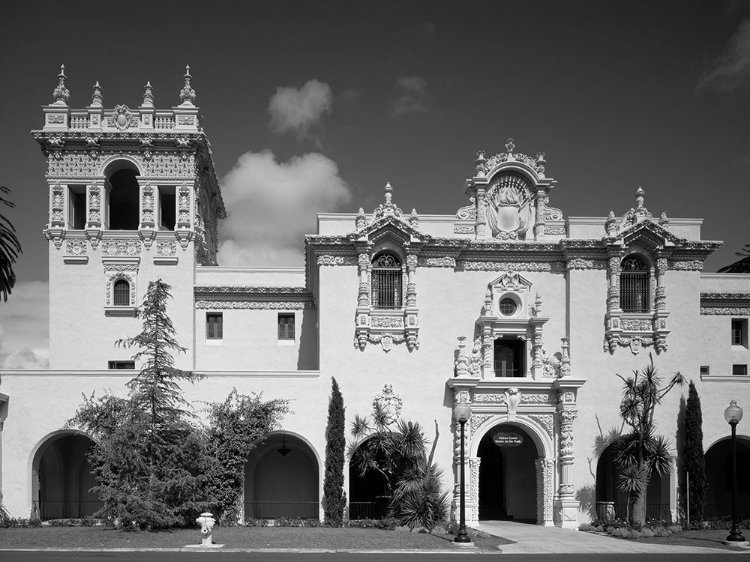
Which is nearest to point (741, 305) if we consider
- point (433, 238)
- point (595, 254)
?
point (595, 254)

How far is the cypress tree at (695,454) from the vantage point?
3406cm

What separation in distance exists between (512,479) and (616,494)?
4.52m

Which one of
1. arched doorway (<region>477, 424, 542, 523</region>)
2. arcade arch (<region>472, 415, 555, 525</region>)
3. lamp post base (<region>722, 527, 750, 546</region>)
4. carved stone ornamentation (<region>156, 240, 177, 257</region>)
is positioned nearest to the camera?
lamp post base (<region>722, 527, 750, 546</region>)

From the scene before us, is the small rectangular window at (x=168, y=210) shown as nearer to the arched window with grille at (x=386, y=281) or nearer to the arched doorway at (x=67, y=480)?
the arched doorway at (x=67, y=480)

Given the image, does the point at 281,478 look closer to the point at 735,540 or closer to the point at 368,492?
the point at 368,492

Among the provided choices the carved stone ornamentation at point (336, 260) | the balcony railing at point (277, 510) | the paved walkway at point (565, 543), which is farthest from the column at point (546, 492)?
the carved stone ornamentation at point (336, 260)

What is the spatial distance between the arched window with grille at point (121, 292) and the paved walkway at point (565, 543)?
19.7m

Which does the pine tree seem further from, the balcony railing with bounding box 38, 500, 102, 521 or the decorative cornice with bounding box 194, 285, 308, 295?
the decorative cornice with bounding box 194, 285, 308, 295

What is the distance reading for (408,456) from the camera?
32688mm

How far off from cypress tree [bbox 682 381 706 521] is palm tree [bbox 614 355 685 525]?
0.77 meters

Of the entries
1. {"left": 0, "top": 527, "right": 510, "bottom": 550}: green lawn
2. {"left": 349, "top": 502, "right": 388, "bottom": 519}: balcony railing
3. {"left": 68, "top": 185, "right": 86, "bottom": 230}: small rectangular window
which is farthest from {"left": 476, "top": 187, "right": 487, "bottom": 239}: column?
{"left": 68, "top": 185, "right": 86, "bottom": 230}: small rectangular window

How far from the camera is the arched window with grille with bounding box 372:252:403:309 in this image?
1411 inches

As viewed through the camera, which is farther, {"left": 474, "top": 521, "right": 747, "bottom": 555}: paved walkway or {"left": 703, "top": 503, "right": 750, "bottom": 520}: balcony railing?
{"left": 703, "top": 503, "right": 750, "bottom": 520}: balcony railing

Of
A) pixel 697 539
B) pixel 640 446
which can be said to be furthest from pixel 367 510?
pixel 697 539
